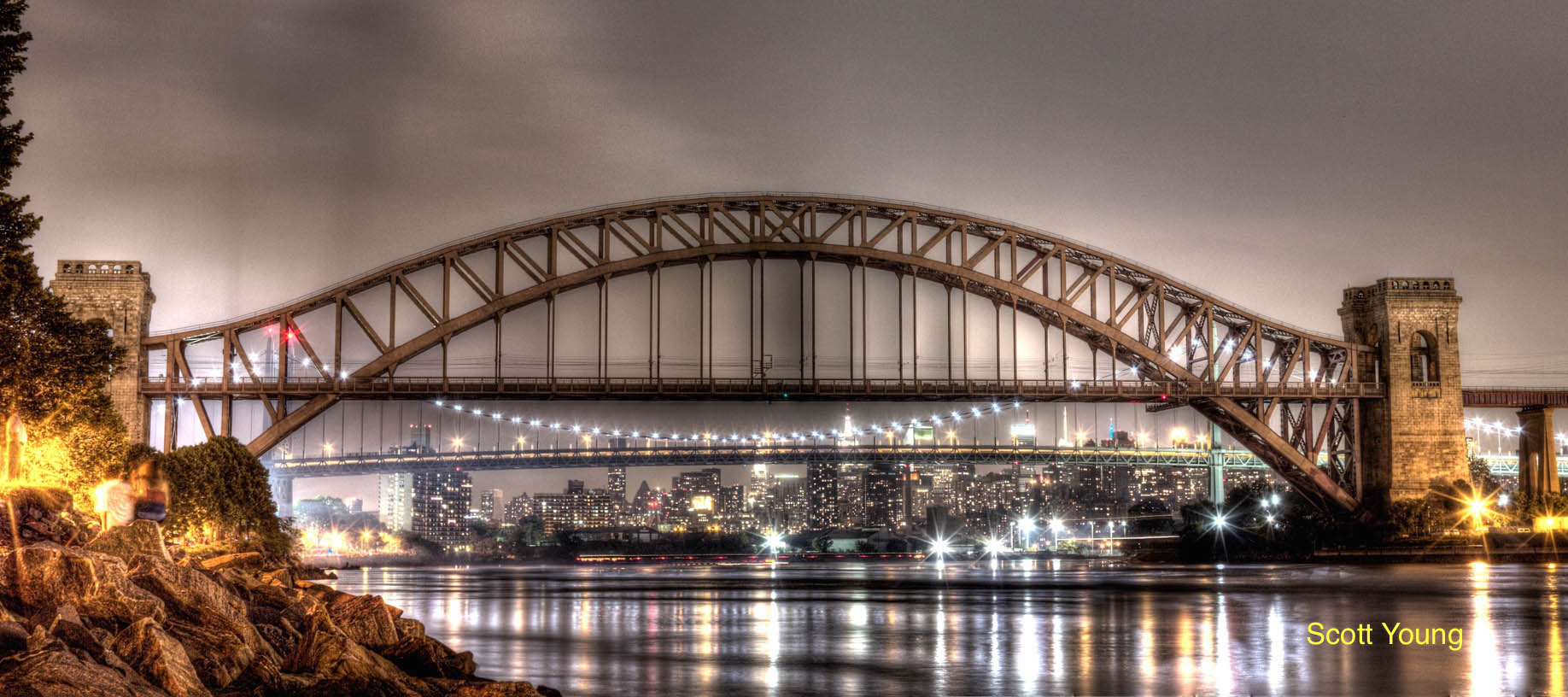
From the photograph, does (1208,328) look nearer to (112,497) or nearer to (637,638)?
(637,638)

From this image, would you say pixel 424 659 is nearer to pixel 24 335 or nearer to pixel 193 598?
pixel 193 598

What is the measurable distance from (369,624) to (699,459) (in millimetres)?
134507

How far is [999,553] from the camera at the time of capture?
538 ft

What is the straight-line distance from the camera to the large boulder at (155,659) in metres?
15.2

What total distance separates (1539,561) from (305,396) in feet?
215

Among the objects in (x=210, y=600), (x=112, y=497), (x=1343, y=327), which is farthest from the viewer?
(x=1343, y=327)

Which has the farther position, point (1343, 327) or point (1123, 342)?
point (1343, 327)

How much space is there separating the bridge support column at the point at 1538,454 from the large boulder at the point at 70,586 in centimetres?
8044

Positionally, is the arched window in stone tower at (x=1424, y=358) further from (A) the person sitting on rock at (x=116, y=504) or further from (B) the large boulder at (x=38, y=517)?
(B) the large boulder at (x=38, y=517)

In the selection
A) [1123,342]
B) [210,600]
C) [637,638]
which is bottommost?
[637,638]

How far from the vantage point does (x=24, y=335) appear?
29234 mm

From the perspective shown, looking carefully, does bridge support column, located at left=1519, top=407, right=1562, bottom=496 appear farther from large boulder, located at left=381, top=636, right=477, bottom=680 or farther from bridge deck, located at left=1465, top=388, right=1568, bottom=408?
large boulder, located at left=381, top=636, right=477, bottom=680

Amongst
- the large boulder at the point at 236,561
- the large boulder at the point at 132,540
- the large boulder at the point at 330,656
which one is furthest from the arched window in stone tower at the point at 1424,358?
the large boulder at the point at 330,656

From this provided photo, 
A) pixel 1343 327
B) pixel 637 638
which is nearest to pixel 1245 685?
pixel 637 638
